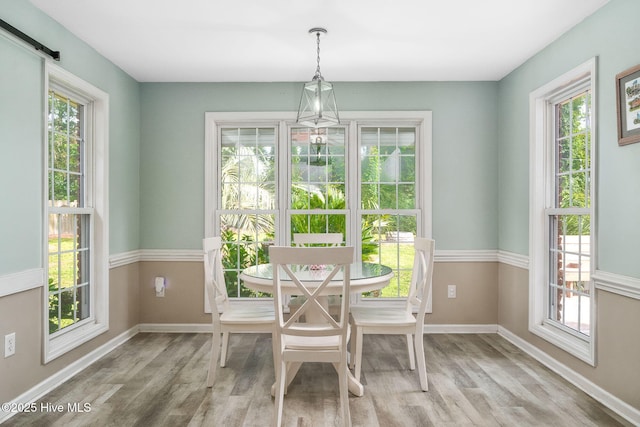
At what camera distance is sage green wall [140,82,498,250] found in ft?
14.8

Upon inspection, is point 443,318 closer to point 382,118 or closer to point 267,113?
point 382,118

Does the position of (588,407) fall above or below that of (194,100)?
below

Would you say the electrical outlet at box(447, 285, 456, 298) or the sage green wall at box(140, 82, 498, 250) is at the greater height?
the sage green wall at box(140, 82, 498, 250)

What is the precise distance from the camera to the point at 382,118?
4508mm

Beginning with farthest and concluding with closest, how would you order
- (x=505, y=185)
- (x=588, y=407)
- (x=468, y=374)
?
(x=505, y=185)
(x=468, y=374)
(x=588, y=407)

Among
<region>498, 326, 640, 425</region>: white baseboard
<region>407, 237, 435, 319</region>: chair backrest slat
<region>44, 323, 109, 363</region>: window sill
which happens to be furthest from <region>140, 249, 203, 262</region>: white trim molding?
<region>498, 326, 640, 425</region>: white baseboard

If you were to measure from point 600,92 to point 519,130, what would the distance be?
115 cm

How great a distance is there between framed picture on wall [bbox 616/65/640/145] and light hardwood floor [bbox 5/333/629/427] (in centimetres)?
163

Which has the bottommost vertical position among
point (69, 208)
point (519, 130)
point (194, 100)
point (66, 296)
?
point (66, 296)

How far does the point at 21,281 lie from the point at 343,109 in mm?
3071

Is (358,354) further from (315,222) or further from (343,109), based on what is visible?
(343,109)

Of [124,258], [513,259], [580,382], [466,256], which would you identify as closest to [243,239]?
[124,258]

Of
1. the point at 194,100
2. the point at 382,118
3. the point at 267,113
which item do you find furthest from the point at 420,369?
the point at 194,100

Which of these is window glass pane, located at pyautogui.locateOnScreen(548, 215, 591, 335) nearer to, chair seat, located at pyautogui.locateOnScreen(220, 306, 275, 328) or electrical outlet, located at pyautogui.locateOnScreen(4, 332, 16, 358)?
chair seat, located at pyautogui.locateOnScreen(220, 306, 275, 328)
